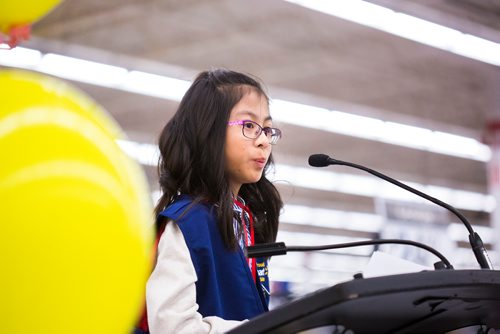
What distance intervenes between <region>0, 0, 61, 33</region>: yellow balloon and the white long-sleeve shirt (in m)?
0.46

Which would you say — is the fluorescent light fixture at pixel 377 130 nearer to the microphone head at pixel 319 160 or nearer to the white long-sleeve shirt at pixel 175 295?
the microphone head at pixel 319 160

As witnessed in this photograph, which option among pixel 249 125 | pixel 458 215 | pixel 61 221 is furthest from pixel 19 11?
pixel 458 215

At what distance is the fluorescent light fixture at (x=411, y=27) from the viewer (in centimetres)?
626

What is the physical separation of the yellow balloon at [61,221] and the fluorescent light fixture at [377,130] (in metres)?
7.72

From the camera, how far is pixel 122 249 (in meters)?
0.89

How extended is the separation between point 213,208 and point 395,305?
1.97 feet

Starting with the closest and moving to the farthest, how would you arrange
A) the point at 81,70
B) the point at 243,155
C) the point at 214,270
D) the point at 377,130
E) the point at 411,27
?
1. the point at 214,270
2. the point at 243,155
3. the point at 411,27
4. the point at 81,70
5. the point at 377,130

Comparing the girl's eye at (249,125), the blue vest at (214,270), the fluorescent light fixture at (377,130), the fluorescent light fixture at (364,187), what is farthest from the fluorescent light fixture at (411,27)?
the blue vest at (214,270)

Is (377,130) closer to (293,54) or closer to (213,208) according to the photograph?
(293,54)

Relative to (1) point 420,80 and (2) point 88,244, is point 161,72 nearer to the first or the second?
(1) point 420,80

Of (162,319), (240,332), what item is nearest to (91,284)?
(240,332)

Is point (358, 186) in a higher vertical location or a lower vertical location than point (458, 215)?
higher

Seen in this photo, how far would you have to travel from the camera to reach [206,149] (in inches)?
62.3

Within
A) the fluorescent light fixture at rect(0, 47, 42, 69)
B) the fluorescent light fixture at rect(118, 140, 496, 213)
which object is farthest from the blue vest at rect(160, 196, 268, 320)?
the fluorescent light fixture at rect(118, 140, 496, 213)
